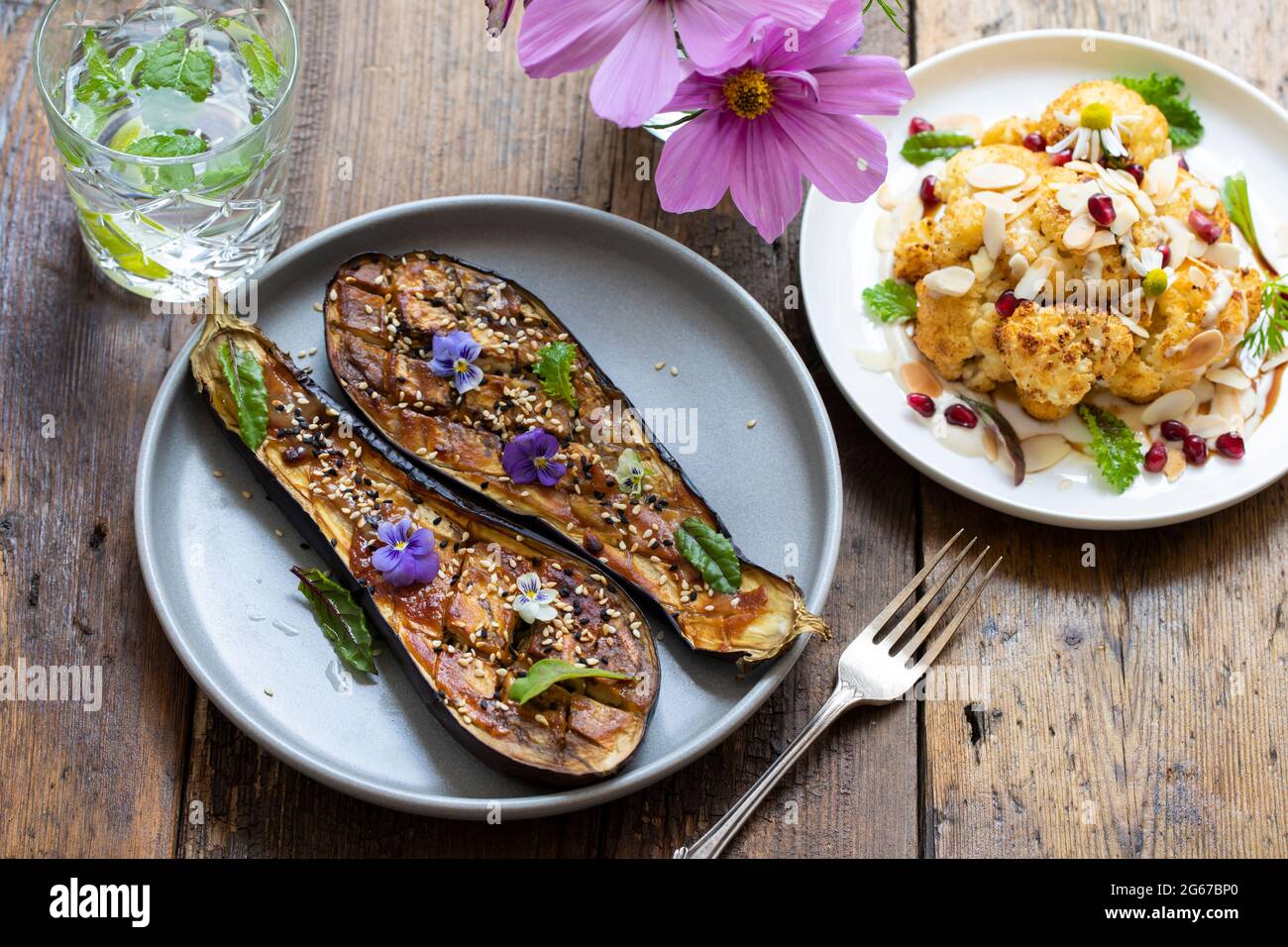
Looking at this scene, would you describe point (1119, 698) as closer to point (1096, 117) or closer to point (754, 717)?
point (754, 717)

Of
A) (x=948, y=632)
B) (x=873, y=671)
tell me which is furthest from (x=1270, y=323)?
(x=873, y=671)

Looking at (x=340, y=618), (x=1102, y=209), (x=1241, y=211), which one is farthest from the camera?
(x=1241, y=211)

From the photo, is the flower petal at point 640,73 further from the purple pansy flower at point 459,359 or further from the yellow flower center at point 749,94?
the purple pansy flower at point 459,359

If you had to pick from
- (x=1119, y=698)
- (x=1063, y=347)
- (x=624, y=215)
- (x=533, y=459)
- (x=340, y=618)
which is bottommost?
(x=1119, y=698)

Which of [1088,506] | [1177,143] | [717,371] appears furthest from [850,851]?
[1177,143]

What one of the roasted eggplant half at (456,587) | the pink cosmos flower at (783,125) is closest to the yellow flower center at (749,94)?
the pink cosmos flower at (783,125)

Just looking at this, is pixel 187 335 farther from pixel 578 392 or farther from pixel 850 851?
pixel 850 851

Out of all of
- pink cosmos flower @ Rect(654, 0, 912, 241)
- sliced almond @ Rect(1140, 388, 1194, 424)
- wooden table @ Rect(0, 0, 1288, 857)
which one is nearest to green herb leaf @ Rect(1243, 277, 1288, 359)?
sliced almond @ Rect(1140, 388, 1194, 424)
